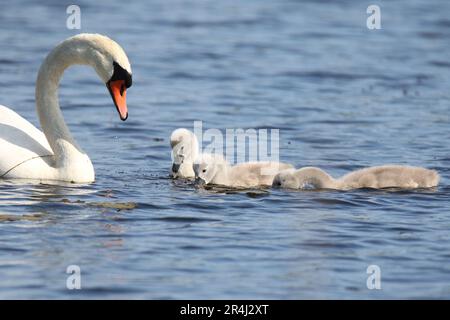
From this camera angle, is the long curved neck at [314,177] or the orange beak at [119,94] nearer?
the long curved neck at [314,177]

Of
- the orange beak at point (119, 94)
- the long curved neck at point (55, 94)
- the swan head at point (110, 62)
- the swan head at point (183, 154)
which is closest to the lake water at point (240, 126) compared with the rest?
the swan head at point (183, 154)

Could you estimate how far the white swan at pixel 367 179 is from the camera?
1146 cm

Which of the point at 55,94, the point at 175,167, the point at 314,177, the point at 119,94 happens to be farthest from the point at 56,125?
the point at 314,177

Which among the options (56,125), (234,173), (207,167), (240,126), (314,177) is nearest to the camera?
(314,177)

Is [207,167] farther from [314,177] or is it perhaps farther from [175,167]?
[314,177]

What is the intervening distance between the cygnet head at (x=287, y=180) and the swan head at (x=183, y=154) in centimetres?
93

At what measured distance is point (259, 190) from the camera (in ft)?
38.0

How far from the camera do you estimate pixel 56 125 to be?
39.1ft

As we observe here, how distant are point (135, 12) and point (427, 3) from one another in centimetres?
605

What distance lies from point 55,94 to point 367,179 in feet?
10.4

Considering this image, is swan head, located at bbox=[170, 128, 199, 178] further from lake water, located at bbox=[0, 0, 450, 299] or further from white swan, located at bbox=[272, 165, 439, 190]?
white swan, located at bbox=[272, 165, 439, 190]

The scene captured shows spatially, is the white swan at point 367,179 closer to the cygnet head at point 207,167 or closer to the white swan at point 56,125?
the cygnet head at point 207,167

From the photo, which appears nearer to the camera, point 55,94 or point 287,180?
point 287,180
